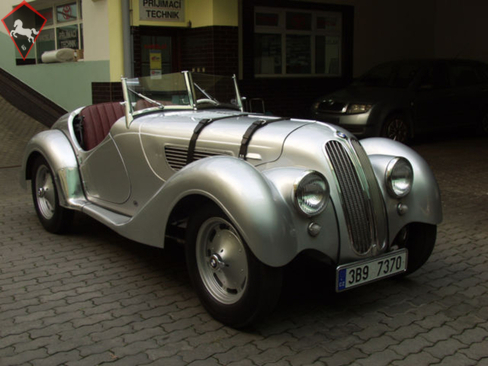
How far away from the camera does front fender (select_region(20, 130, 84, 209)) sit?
5402 millimetres

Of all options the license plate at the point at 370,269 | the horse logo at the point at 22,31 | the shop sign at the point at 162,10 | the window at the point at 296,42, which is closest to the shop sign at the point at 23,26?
the horse logo at the point at 22,31

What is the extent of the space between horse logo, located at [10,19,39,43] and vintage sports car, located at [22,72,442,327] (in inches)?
Answer: 447

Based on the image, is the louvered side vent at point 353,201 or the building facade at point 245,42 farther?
the building facade at point 245,42

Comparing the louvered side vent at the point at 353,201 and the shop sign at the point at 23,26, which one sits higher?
the shop sign at the point at 23,26

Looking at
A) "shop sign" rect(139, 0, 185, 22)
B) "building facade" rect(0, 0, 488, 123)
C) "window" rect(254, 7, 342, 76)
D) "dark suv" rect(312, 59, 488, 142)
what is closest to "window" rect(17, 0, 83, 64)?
"building facade" rect(0, 0, 488, 123)

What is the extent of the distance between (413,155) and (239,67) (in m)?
8.59

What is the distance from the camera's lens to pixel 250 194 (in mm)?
3369

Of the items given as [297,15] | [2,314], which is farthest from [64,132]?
[297,15]

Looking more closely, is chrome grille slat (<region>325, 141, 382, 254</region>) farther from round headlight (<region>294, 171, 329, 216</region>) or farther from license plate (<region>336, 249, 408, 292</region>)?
round headlight (<region>294, 171, 329, 216</region>)

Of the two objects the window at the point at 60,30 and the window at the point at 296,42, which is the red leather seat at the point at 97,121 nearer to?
the window at the point at 296,42

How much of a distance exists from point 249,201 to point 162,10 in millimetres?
9112

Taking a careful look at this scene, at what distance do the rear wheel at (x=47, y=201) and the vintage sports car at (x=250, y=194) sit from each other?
450 millimetres

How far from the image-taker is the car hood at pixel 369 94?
36.8 ft

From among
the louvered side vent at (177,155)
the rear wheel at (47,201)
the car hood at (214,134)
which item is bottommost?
the rear wheel at (47,201)
